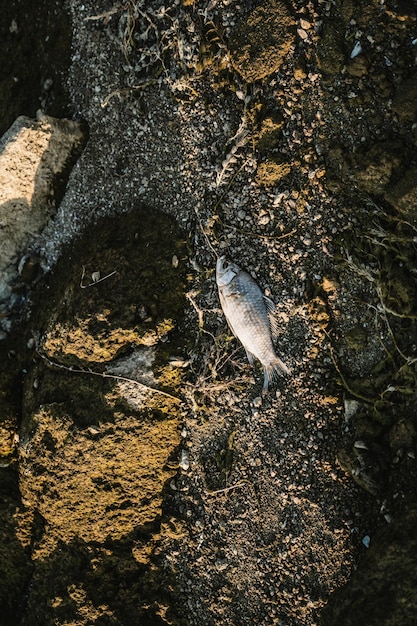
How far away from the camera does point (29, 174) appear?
17.1 ft

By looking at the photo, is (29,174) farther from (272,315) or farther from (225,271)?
(272,315)

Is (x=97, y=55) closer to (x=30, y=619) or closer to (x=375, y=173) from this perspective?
(x=375, y=173)

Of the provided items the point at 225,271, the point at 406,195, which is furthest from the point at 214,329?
the point at 406,195

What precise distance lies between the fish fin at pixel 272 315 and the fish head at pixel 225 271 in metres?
0.33

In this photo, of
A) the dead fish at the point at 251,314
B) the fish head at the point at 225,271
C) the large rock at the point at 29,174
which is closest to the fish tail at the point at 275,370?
the dead fish at the point at 251,314

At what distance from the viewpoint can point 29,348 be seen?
5.33 m

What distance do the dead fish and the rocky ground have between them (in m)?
0.11

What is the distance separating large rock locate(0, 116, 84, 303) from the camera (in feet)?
16.7

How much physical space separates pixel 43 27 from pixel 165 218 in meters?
2.44

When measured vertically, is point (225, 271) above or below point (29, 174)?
above

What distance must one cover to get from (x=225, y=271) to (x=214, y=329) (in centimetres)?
53

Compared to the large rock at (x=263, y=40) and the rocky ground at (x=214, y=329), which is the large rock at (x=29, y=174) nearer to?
the rocky ground at (x=214, y=329)

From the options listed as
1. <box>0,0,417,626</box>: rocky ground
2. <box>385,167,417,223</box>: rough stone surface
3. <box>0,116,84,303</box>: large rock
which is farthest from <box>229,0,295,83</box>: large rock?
<box>0,116,84,303</box>: large rock

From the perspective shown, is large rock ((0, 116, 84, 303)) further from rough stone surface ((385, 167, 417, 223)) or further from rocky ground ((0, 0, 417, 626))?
rough stone surface ((385, 167, 417, 223))
